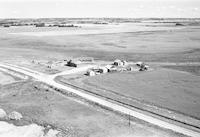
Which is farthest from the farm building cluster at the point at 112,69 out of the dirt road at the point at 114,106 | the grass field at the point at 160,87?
the dirt road at the point at 114,106

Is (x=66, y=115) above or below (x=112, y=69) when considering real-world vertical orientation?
below

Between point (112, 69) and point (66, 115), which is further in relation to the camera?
point (112, 69)

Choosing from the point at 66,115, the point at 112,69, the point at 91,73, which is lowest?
the point at 66,115

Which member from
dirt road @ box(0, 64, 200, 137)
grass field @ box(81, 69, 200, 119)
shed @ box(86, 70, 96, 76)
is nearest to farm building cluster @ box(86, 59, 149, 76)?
shed @ box(86, 70, 96, 76)

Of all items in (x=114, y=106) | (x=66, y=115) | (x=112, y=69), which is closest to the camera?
(x=66, y=115)

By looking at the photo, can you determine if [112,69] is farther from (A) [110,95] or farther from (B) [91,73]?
(A) [110,95]

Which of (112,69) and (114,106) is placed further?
(112,69)

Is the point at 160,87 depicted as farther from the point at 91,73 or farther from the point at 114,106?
the point at 91,73

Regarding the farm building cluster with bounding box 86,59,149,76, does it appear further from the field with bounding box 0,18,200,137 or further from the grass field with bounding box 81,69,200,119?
the grass field with bounding box 81,69,200,119

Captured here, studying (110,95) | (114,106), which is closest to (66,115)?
(114,106)

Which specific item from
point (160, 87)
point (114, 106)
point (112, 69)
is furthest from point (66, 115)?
point (112, 69)

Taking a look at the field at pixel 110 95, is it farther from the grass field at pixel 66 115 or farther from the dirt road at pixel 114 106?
the dirt road at pixel 114 106

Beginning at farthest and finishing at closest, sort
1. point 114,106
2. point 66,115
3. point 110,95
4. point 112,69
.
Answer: point 112,69
point 110,95
point 114,106
point 66,115
